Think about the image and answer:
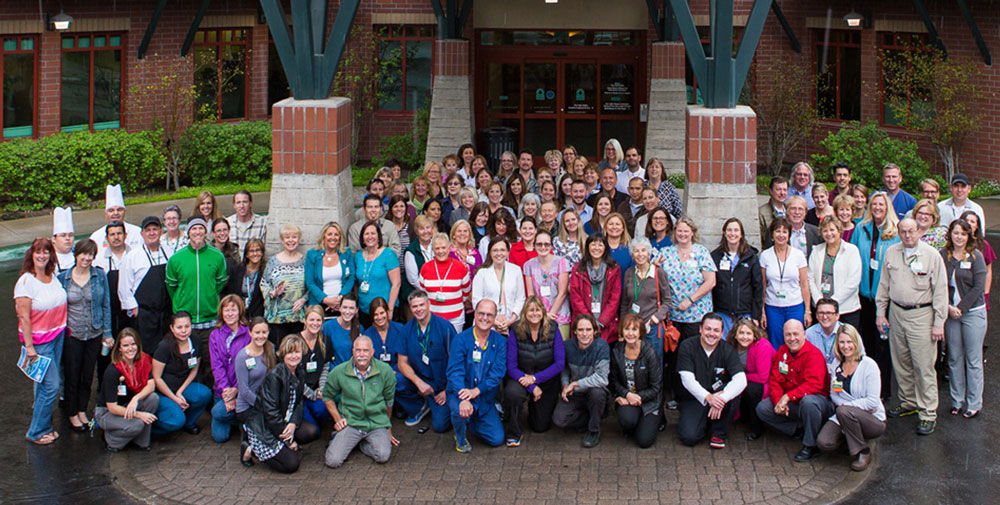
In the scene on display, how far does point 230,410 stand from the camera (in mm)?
8797

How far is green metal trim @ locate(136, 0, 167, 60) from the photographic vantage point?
19.0 meters

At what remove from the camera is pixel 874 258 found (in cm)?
984

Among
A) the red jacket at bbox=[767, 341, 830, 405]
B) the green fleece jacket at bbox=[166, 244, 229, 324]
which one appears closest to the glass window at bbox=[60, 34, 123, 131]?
the green fleece jacket at bbox=[166, 244, 229, 324]

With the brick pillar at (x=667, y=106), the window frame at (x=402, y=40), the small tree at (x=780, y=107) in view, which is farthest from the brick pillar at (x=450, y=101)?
the small tree at (x=780, y=107)

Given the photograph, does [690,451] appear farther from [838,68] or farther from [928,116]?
[838,68]

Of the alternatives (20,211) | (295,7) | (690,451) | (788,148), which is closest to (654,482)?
(690,451)

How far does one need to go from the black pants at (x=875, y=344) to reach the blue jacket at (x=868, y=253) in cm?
11

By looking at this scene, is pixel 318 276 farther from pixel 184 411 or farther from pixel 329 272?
pixel 184 411

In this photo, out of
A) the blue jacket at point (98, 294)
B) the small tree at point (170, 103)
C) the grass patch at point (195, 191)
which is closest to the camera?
the blue jacket at point (98, 294)

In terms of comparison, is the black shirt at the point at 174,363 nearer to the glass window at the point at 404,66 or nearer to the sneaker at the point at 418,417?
the sneaker at the point at 418,417

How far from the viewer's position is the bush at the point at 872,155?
61.0ft

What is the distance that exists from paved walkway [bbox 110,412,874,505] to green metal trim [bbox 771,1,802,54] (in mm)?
13468

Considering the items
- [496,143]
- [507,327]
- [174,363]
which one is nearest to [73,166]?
[496,143]

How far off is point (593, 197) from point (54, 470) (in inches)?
227
